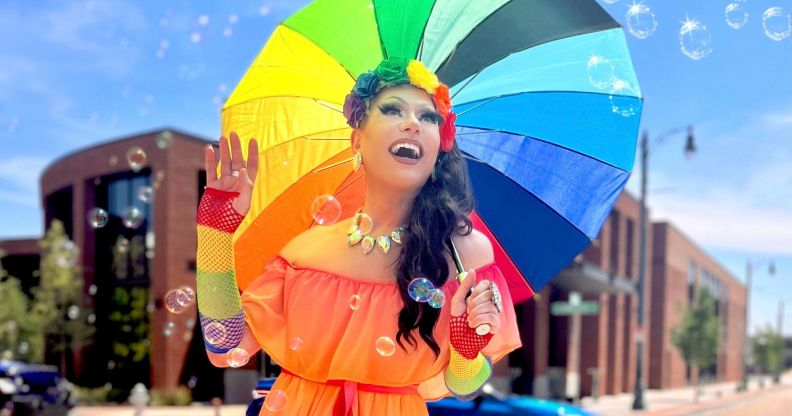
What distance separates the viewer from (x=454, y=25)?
2893 mm

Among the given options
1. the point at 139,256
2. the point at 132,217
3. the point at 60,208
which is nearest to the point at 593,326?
the point at 139,256

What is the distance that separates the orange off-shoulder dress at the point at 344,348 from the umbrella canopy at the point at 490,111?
34cm

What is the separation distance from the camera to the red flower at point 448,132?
281cm

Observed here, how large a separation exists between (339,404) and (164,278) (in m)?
17.6

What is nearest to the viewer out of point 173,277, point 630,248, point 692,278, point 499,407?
point 499,407

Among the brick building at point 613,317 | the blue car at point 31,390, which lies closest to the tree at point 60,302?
the blue car at point 31,390

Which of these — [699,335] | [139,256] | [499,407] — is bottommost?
[699,335]

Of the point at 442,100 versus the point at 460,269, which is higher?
the point at 442,100

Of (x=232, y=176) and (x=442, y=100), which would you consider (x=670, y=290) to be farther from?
(x=232, y=176)

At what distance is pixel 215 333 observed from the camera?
2641 mm

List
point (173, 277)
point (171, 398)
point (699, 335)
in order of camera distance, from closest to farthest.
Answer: point (171, 398), point (173, 277), point (699, 335)

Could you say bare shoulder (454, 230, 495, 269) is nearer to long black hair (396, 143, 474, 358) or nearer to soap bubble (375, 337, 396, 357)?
long black hair (396, 143, 474, 358)

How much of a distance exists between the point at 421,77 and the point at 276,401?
126 cm

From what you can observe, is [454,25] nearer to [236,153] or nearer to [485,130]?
[485,130]
